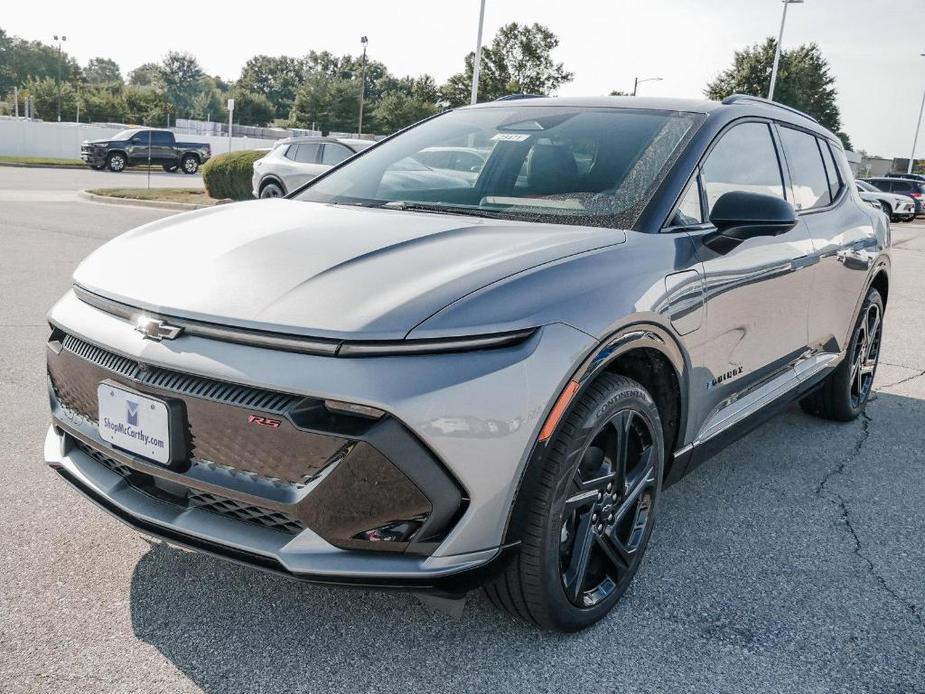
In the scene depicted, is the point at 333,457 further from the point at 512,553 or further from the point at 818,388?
the point at 818,388

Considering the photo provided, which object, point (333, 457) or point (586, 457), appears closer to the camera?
point (333, 457)

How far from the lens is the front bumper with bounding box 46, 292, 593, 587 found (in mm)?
2021

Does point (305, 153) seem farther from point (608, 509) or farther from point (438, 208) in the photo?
point (608, 509)

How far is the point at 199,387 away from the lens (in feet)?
7.12

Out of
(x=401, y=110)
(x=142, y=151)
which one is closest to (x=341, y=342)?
(x=142, y=151)

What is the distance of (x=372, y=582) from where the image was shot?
2.10m

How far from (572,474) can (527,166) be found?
150cm

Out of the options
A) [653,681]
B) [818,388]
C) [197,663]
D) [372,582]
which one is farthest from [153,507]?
[818,388]

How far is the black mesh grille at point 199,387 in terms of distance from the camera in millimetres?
2080

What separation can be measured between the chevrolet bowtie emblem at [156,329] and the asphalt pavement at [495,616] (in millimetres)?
908

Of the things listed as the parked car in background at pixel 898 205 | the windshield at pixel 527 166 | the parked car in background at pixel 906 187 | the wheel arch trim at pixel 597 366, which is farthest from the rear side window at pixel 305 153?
the parked car in background at pixel 906 187

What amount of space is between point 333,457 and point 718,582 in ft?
5.42

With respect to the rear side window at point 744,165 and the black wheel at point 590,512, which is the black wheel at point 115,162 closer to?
the rear side window at point 744,165

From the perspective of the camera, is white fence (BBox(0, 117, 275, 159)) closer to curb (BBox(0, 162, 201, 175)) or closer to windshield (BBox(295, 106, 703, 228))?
curb (BBox(0, 162, 201, 175))
